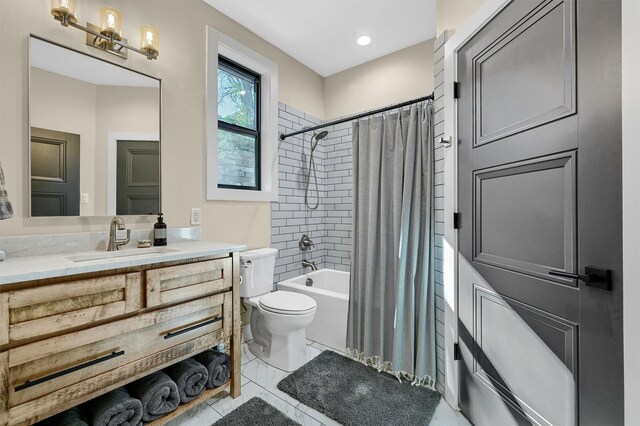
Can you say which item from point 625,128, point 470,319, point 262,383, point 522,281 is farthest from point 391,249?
point 625,128

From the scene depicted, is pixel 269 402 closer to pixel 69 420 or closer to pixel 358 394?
pixel 358 394

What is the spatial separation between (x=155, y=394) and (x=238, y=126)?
2.12 meters

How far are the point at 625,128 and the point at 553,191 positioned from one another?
1.01ft

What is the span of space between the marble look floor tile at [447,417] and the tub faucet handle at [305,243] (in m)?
1.85

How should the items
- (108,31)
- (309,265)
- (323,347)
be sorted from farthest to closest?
(309,265), (323,347), (108,31)

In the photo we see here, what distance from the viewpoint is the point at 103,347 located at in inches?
51.0

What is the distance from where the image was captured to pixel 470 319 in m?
1.60

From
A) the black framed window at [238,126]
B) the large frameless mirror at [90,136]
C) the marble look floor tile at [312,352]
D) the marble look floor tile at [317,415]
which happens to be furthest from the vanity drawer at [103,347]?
the black framed window at [238,126]

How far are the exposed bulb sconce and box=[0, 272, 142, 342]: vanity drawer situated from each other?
1.37 metres

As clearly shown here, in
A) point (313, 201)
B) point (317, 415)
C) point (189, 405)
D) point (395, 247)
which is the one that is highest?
point (313, 201)

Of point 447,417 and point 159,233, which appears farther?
point 159,233

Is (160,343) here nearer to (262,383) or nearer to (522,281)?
(262,383)

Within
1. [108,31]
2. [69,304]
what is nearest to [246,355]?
[69,304]

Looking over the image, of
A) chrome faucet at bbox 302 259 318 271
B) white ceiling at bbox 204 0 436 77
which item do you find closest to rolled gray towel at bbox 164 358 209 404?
chrome faucet at bbox 302 259 318 271
